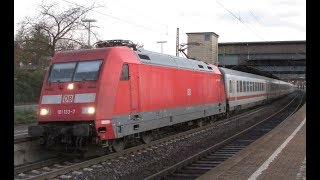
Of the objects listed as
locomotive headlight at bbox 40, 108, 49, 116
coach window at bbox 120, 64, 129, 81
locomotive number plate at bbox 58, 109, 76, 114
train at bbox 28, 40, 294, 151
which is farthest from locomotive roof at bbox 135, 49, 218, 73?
locomotive headlight at bbox 40, 108, 49, 116

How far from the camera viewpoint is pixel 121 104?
1204 cm

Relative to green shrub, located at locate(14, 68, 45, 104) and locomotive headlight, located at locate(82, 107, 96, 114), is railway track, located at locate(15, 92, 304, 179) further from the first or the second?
green shrub, located at locate(14, 68, 45, 104)

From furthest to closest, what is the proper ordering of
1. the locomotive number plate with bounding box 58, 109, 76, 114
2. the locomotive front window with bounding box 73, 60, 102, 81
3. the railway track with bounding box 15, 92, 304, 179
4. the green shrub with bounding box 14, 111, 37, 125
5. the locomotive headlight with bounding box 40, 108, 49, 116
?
the green shrub with bounding box 14, 111, 37, 125 < the locomotive headlight with bounding box 40, 108, 49, 116 < the locomotive front window with bounding box 73, 60, 102, 81 < the locomotive number plate with bounding box 58, 109, 76, 114 < the railway track with bounding box 15, 92, 304, 179

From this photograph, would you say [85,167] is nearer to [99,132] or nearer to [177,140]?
[99,132]

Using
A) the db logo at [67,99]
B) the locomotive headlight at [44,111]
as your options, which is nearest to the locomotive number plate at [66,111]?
the db logo at [67,99]

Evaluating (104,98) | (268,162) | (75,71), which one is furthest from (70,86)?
(268,162)

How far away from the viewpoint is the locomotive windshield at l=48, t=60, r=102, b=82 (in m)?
12.0

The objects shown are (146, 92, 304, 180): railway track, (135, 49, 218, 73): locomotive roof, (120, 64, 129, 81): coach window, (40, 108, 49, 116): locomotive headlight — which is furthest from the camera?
(135, 49, 218, 73): locomotive roof

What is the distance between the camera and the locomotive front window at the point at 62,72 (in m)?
12.3

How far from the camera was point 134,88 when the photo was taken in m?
12.8

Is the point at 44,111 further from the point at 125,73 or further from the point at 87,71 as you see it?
the point at 125,73

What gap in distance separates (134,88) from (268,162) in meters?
4.37

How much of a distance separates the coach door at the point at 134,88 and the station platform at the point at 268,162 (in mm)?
3173
